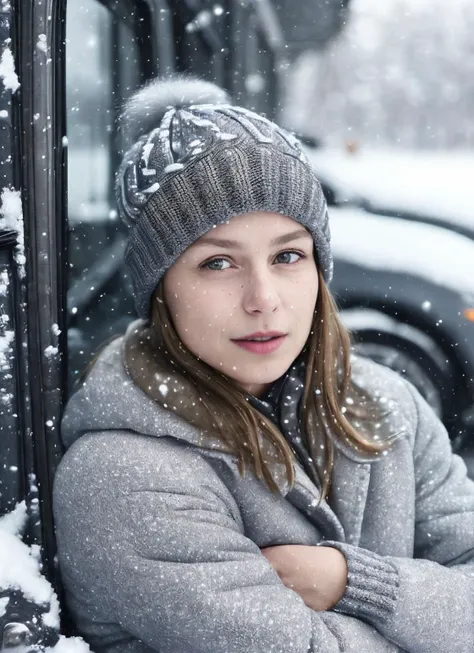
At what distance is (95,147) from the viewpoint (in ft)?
5.23

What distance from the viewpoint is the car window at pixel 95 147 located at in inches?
59.9

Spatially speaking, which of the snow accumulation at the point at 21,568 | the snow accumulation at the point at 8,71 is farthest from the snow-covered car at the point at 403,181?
the snow accumulation at the point at 21,568

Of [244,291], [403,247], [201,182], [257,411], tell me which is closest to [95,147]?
[201,182]

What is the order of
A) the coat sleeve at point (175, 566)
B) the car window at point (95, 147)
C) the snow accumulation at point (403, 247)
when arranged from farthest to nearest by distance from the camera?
1. the snow accumulation at point (403, 247)
2. the car window at point (95, 147)
3. the coat sleeve at point (175, 566)

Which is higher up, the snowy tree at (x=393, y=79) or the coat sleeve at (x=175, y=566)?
the snowy tree at (x=393, y=79)

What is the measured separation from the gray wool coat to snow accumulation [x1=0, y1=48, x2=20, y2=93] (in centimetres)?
57

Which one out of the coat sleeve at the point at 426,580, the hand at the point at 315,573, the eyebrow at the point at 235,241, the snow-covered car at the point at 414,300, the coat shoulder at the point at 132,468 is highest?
the eyebrow at the point at 235,241

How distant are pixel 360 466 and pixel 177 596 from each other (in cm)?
54

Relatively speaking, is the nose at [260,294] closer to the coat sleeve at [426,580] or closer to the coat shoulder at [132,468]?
the coat shoulder at [132,468]

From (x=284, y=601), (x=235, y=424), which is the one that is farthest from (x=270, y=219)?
(x=284, y=601)

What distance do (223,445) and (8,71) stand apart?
82 cm

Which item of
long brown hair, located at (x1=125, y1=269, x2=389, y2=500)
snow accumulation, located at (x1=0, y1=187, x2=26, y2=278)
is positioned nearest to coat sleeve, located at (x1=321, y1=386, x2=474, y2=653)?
long brown hair, located at (x1=125, y1=269, x2=389, y2=500)

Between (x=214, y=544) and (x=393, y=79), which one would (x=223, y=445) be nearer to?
(x=214, y=544)

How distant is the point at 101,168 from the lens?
162 centimetres
